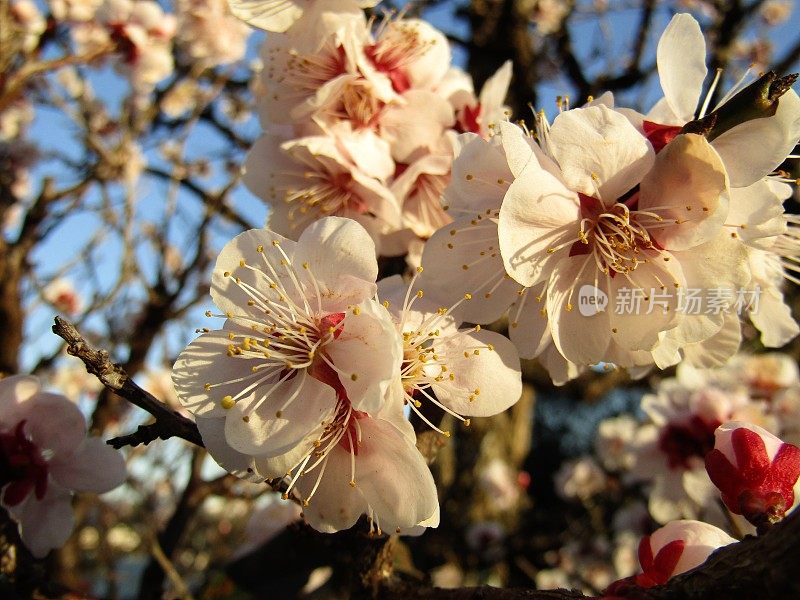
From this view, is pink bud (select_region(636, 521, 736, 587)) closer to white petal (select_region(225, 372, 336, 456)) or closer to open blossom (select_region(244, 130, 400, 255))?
white petal (select_region(225, 372, 336, 456))

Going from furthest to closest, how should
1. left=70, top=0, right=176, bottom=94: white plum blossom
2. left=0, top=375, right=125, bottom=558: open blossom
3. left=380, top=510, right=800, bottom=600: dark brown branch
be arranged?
left=70, top=0, right=176, bottom=94: white plum blossom < left=0, top=375, right=125, bottom=558: open blossom < left=380, top=510, right=800, bottom=600: dark brown branch

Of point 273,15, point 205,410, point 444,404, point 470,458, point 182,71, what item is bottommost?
point 470,458

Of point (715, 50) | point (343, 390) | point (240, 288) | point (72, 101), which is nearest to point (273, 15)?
point (240, 288)

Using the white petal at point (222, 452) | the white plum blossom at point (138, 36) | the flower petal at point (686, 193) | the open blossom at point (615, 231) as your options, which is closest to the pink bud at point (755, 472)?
the open blossom at point (615, 231)

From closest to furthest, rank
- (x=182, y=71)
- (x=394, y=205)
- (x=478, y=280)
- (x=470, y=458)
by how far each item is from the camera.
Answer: (x=478, y=280), (x=394, y=205), (x=182, y=71), (x=470, y=458)

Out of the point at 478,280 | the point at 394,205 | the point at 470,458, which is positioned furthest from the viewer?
the point at 470,458

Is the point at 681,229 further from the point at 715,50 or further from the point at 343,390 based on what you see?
the point at 715,50

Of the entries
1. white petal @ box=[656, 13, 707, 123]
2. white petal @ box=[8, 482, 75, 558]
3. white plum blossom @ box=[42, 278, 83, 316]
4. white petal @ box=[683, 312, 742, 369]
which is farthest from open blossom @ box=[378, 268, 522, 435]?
white plum blossom @ box=[42, 278, 83, 316]
